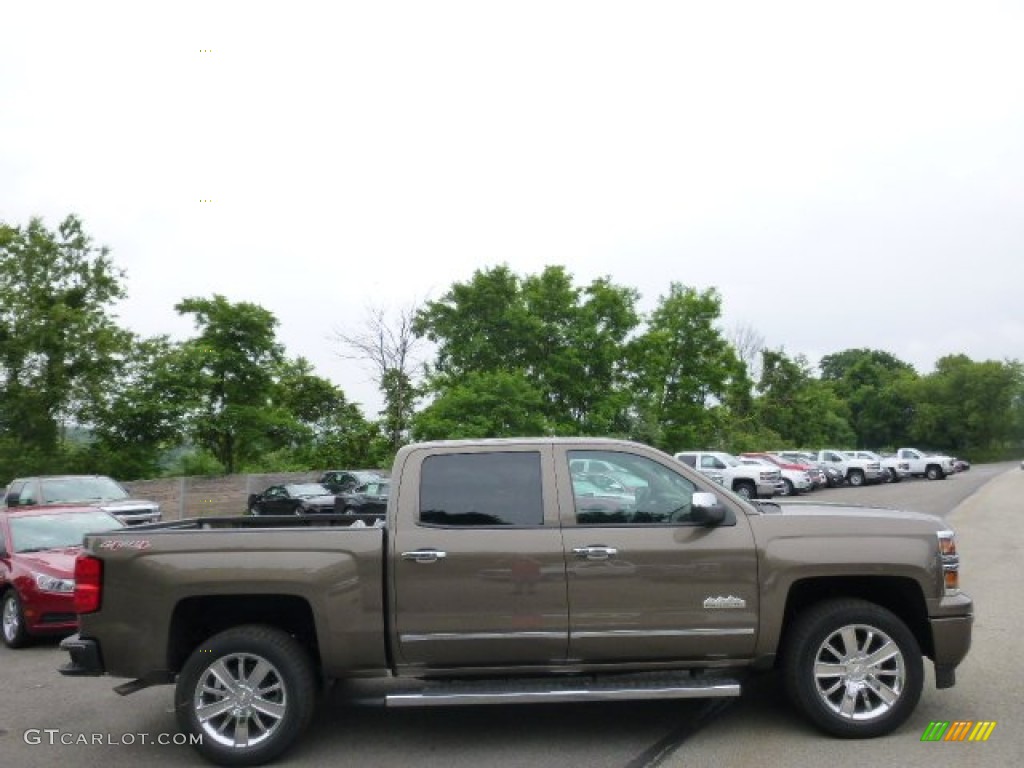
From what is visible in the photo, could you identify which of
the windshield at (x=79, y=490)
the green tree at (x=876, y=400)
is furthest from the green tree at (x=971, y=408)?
the windshield at (x=79, y=490)

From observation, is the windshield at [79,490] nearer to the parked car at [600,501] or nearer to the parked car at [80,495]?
the parked car at [80,495]

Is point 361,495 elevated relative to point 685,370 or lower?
lower

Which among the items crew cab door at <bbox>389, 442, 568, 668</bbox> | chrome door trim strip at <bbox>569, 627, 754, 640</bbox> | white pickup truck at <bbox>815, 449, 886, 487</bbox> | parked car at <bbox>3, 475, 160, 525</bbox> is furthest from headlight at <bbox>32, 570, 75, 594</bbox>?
white pickup truck at <bbox>815, 449, 886, 487</bbox>

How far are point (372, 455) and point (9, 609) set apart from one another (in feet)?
115

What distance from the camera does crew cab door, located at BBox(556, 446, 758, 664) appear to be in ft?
19.1

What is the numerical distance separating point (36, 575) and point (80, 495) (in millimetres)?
10870

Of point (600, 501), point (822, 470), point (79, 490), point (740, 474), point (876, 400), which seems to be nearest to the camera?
point (600, 501)

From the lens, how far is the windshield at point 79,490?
64.1 feet

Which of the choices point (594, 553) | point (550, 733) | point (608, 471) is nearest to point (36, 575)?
point (550, 733)

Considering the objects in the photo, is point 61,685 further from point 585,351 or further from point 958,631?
point 585,351

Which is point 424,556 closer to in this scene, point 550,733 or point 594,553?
point 594,553

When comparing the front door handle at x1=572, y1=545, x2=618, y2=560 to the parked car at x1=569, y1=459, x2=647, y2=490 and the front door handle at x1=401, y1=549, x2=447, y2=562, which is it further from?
the front door handle at x1=401, y1=549, x2=447, y2=562

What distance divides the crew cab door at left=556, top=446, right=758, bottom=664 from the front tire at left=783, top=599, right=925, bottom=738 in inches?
14.6

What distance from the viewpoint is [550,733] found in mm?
6223
